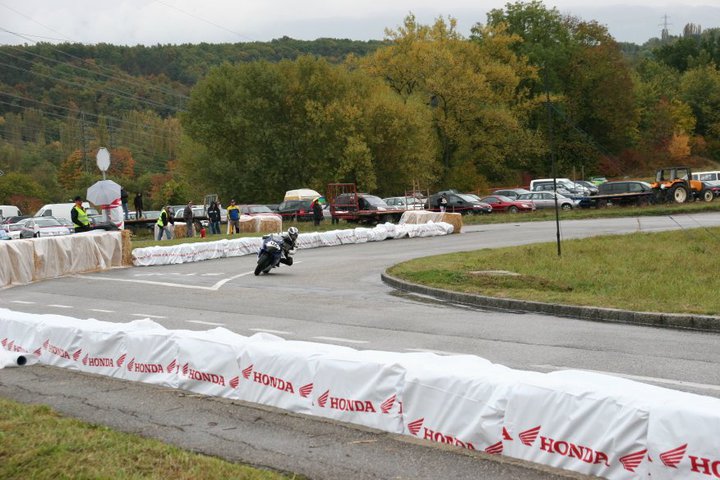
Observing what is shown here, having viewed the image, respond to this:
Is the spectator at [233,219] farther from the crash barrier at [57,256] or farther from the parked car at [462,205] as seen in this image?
the parked car at [462,205]

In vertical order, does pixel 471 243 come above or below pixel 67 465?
below

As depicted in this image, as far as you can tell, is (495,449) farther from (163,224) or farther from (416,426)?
(163,224)

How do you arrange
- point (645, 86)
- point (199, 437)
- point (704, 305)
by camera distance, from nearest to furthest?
1. point (199, 437)
2. point (704, 305)
3. point (645, 86)

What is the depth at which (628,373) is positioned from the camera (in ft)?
32.7

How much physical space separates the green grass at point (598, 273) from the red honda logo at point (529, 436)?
335 inches

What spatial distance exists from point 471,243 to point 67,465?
28.2m

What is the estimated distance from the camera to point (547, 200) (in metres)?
60.2

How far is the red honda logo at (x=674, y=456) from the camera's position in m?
5.59

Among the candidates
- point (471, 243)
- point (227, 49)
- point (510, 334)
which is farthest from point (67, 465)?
point (227, 49)

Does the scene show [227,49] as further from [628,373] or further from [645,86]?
[628,373]

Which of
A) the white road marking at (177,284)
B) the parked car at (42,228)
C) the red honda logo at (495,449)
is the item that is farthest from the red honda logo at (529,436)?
the parked car at (42,228)

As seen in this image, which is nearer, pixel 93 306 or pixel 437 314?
pixel 437 314

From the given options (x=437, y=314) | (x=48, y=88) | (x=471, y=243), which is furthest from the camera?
(x=48, y=88)

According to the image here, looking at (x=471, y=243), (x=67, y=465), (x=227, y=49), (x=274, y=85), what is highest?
(x=227, y=49)
